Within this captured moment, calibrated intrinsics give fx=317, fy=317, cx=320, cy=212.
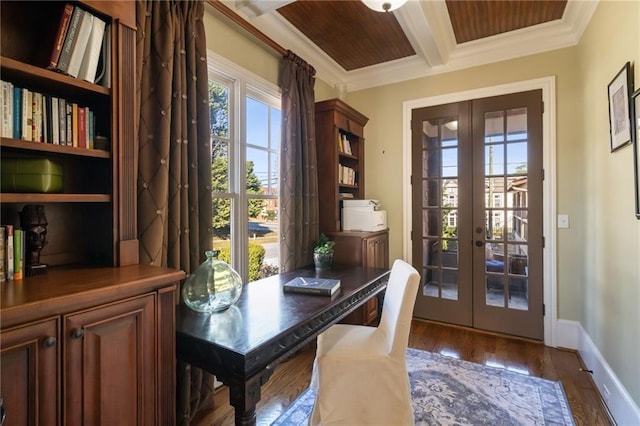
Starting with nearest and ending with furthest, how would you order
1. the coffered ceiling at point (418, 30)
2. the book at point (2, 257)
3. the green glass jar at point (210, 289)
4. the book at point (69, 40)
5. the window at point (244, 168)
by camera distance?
1. the book at point (2, 257)
2. the book at point (69, 40)
3. the green glass jar at point (210, 289)
4. the window at point (244, 168)
5. the coffered ceiling at point (418, 30)

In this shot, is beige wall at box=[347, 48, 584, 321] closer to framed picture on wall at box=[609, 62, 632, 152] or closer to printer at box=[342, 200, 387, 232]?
printer at box=[342, 200, 387, 232]

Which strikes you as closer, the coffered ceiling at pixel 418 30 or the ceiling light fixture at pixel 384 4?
the ceiling light fixture at pixel 384 4

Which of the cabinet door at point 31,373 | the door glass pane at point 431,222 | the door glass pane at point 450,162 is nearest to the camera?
the cabinet door at point 31,373

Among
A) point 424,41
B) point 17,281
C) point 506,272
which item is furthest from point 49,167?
point 506,272

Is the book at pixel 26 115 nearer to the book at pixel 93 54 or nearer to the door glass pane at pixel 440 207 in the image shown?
the book at pixel 93 54

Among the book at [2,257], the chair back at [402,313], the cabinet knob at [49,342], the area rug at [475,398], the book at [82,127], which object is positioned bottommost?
the area rug at [475,398]

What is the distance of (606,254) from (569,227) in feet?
2.51

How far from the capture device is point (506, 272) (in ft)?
9.88

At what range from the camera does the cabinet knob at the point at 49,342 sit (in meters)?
0.87

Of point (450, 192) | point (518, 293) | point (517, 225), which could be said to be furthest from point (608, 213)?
point (450, 192)

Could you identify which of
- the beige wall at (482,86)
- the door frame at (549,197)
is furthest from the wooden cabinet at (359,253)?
the door frame at (549,197)

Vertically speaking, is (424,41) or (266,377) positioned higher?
(424,41)

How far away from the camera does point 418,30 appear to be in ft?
8.33

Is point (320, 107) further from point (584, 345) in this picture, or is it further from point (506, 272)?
point (584, 345)
